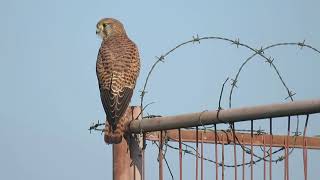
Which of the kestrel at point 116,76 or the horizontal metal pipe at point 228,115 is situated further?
the kestrel at point 116,76

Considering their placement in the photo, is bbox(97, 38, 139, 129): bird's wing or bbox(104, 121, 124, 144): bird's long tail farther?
bbox(97, 38, 139, 129): bird's wing

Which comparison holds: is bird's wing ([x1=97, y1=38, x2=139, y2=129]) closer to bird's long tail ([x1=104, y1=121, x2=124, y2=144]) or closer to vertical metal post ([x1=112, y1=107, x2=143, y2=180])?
bird's long tail ([x1=104, y1=121, x2=124, y2=144])

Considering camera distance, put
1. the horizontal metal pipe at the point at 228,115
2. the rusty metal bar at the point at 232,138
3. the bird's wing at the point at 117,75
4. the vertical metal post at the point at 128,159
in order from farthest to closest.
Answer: the bird's wing at the point at 117,75 → the vertical metal post at the point at 128,159 → the rusty metal bar at the point at 232,138 → the horizontal metal pipe at the point at 228,115

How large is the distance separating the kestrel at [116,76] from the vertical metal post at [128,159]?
55mm

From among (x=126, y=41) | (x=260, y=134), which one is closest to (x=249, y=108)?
(x=260, y=134)

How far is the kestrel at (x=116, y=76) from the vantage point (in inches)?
216

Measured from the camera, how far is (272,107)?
400 cm

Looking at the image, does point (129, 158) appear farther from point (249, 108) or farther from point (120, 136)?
point (249, 108)

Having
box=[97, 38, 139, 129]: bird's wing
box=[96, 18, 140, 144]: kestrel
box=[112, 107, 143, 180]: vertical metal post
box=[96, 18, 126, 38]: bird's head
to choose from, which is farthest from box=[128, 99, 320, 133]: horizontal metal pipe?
box=[96, 18, 126, 38]: bird's head

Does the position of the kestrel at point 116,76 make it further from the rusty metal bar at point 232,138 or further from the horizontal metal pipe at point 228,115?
the horizontal metal pipe at point 228,115

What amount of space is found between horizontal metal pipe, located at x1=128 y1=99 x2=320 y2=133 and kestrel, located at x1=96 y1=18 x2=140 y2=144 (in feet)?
1.44

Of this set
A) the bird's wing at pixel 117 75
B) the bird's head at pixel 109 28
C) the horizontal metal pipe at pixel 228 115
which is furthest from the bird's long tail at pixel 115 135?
the bird's head at pixel 109 28

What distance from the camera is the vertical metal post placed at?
5004mm

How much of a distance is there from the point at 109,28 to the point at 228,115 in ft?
17.7
